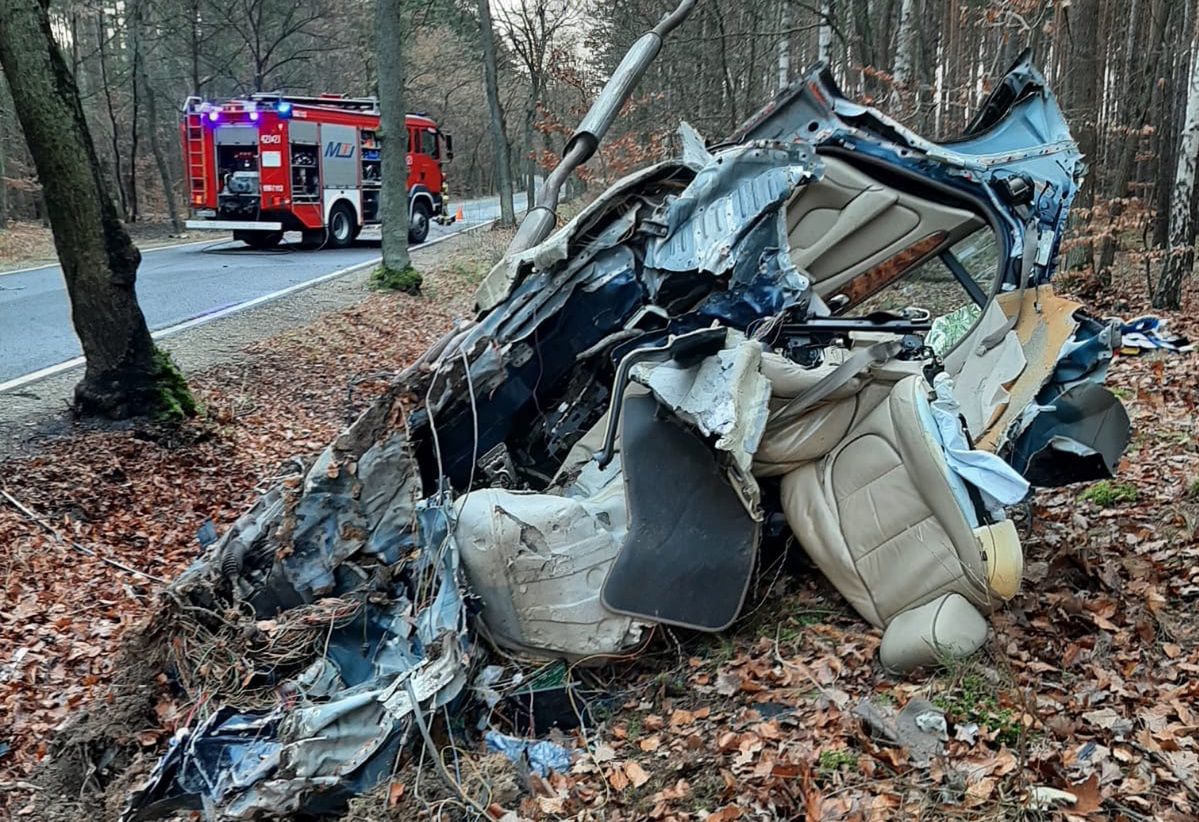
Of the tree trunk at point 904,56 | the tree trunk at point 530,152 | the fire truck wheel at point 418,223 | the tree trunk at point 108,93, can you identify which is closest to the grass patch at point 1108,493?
the tree trunk at point 904,56

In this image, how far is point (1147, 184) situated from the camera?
34.7 ft

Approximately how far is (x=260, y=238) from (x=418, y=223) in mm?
3571

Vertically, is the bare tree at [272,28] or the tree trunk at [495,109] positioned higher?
the bare tree at [272,28]

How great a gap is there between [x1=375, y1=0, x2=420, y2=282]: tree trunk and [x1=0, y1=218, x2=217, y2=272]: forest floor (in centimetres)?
610

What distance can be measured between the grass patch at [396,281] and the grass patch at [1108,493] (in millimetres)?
10170

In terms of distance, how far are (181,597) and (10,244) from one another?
19.2m

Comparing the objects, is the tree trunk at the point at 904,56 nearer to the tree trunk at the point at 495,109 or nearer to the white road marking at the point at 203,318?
the white road marking at the point at 203,318

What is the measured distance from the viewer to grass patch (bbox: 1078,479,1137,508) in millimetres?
5086

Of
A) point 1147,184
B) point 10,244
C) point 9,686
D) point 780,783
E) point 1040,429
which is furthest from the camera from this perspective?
point 10,244

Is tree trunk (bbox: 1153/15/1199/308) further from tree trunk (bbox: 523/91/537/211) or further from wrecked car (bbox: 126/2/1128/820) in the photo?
tree trunk (bbox: 523/91/537/211)

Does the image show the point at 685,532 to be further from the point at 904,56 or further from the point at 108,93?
the point at 108,93

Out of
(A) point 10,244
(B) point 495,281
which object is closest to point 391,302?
(B) point 495,281

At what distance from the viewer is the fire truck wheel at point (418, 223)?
21.7 m

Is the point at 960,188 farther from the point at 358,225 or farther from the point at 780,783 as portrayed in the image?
the point at 358,225
